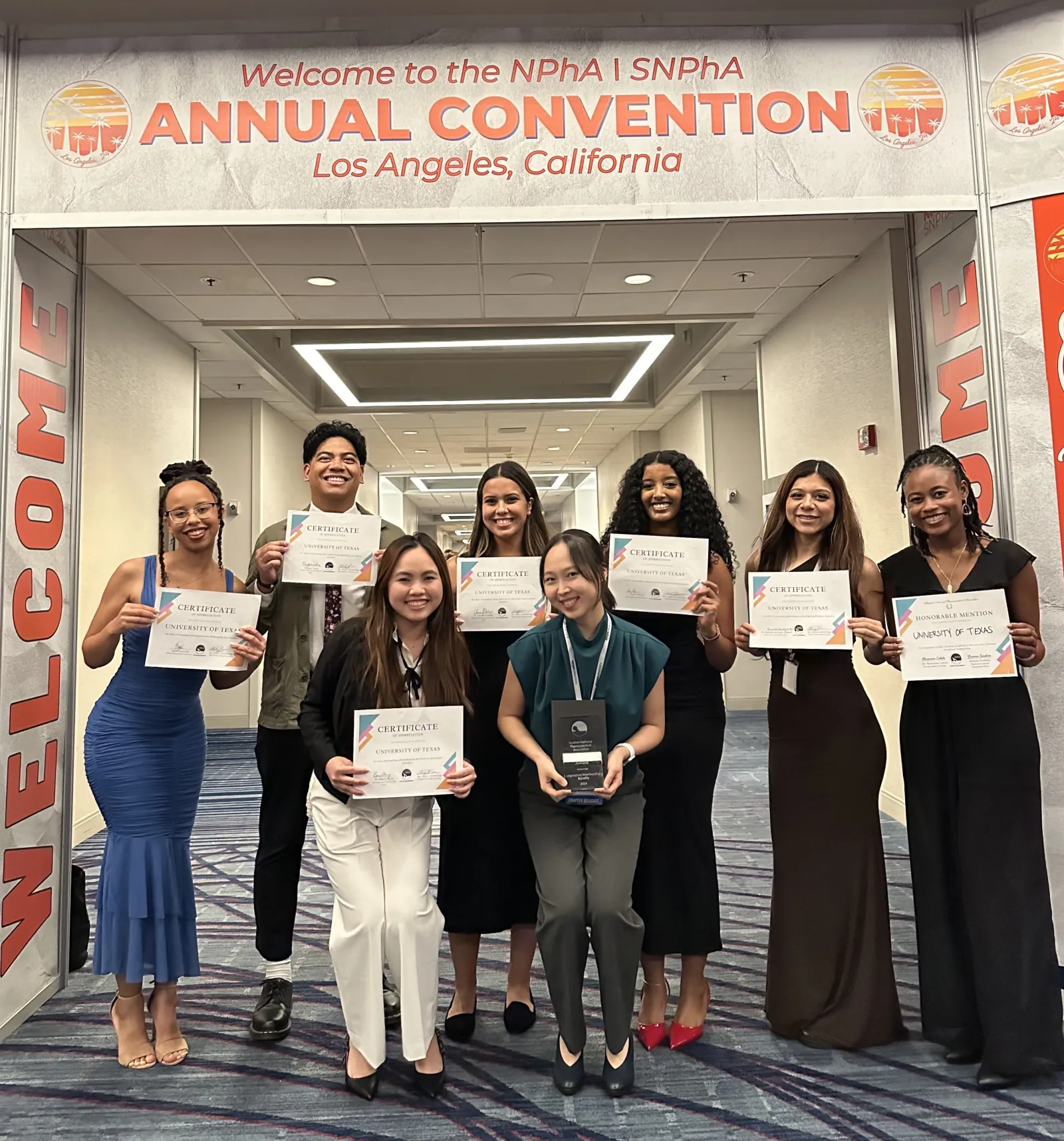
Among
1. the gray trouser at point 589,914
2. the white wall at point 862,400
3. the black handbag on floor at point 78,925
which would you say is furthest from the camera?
the white wall at point 862,400

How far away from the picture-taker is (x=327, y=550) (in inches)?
102

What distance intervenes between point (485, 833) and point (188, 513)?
1315 millimetres

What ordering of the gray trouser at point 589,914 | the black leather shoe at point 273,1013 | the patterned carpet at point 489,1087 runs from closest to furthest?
the patterned carpet at point 489,1087, the gray trouser at point 589,914, the black leather shoe at point 273,1013

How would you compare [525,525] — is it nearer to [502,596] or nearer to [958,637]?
[502,596]

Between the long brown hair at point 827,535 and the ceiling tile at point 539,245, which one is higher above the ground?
the ceiling tile at point 539,245

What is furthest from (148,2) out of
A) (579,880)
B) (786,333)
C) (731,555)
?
(786,333)

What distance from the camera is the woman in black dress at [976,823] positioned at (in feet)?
7.69

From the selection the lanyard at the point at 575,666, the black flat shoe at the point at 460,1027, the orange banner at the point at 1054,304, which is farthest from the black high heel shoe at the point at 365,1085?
the orange banner at the point at 1054,304

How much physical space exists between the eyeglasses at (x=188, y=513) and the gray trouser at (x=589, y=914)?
1.31 m

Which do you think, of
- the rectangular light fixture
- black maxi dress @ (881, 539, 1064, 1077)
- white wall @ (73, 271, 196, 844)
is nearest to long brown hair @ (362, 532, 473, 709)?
black maxi dress @ (881, 539, 1064, 1077)

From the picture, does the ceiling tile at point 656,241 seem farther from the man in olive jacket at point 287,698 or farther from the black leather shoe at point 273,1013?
the black leather shoe at point 273,1013

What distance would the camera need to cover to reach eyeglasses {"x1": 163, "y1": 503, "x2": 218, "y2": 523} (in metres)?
2.50

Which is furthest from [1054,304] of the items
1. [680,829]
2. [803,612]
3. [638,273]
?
[638,273]

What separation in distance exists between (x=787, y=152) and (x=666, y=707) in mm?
1842
